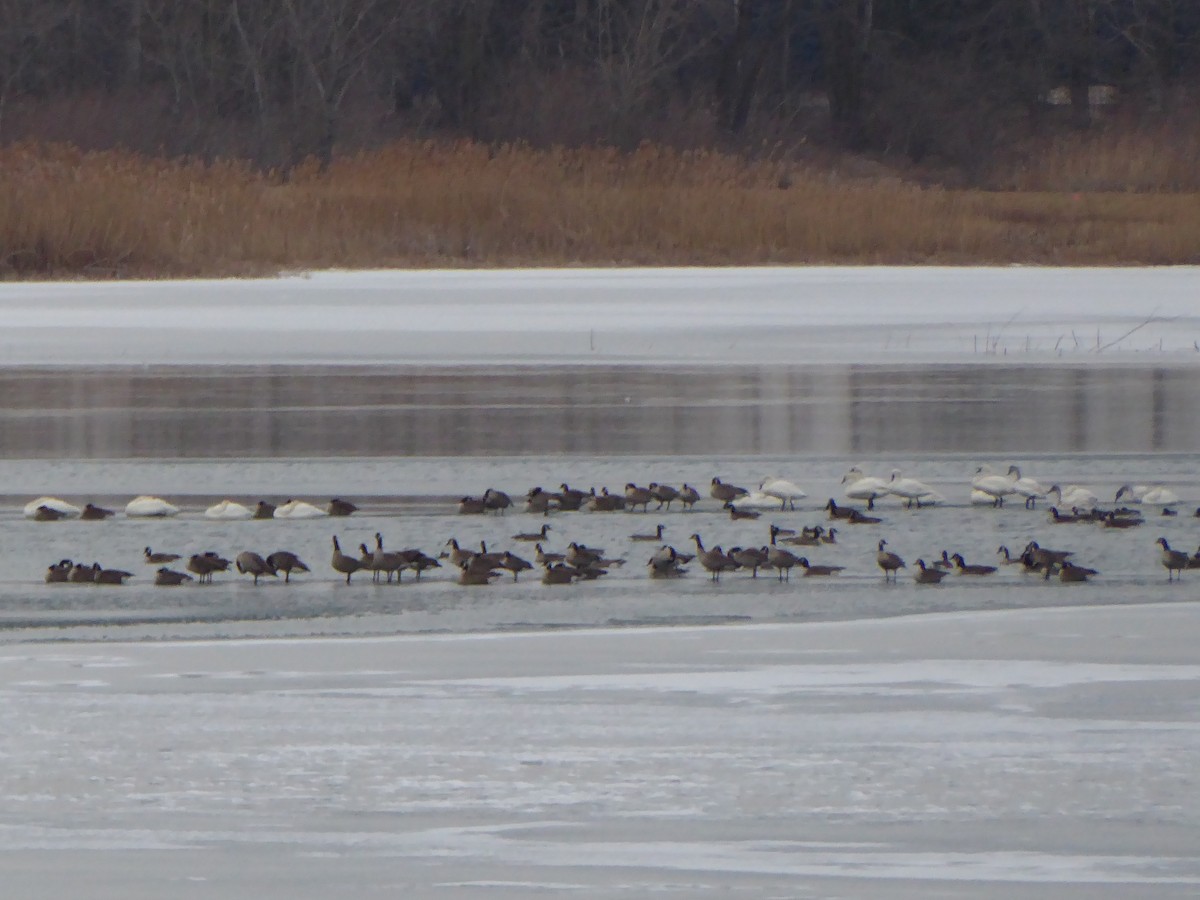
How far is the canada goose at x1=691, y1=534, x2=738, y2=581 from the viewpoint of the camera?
7320 mm

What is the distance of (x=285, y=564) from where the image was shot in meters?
7.26

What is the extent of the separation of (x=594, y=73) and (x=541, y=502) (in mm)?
32402

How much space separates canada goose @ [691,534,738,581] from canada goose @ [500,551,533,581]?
566 millimetres

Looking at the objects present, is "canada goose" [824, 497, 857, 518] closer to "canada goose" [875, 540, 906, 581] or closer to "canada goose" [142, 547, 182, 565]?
"canada goose" [875, 540, 906, 581]

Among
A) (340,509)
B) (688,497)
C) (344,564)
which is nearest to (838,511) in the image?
(688,497)

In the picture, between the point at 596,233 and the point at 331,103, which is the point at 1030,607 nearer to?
the point at 596,233

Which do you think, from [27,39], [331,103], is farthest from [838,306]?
[27,39]

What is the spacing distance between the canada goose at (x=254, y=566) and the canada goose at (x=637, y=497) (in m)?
1.82

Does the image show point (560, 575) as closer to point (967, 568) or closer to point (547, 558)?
point (547, 558)

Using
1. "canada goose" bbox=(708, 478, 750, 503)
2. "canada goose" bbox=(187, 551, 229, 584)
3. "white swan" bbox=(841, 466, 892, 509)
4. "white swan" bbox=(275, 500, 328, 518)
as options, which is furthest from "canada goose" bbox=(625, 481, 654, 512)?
"canada goose" bbox=(187, 551, 229, 584)

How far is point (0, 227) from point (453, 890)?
18197mm

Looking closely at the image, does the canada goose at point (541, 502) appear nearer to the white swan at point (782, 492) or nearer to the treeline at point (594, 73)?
the white swan at point (782, 492)

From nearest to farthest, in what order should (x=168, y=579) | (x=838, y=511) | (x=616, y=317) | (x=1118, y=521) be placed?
(x=168, y=579)
(x=1118, y=521)
(x=838, y=511)
(x=616, y=317)

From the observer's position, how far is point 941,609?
666 cm
